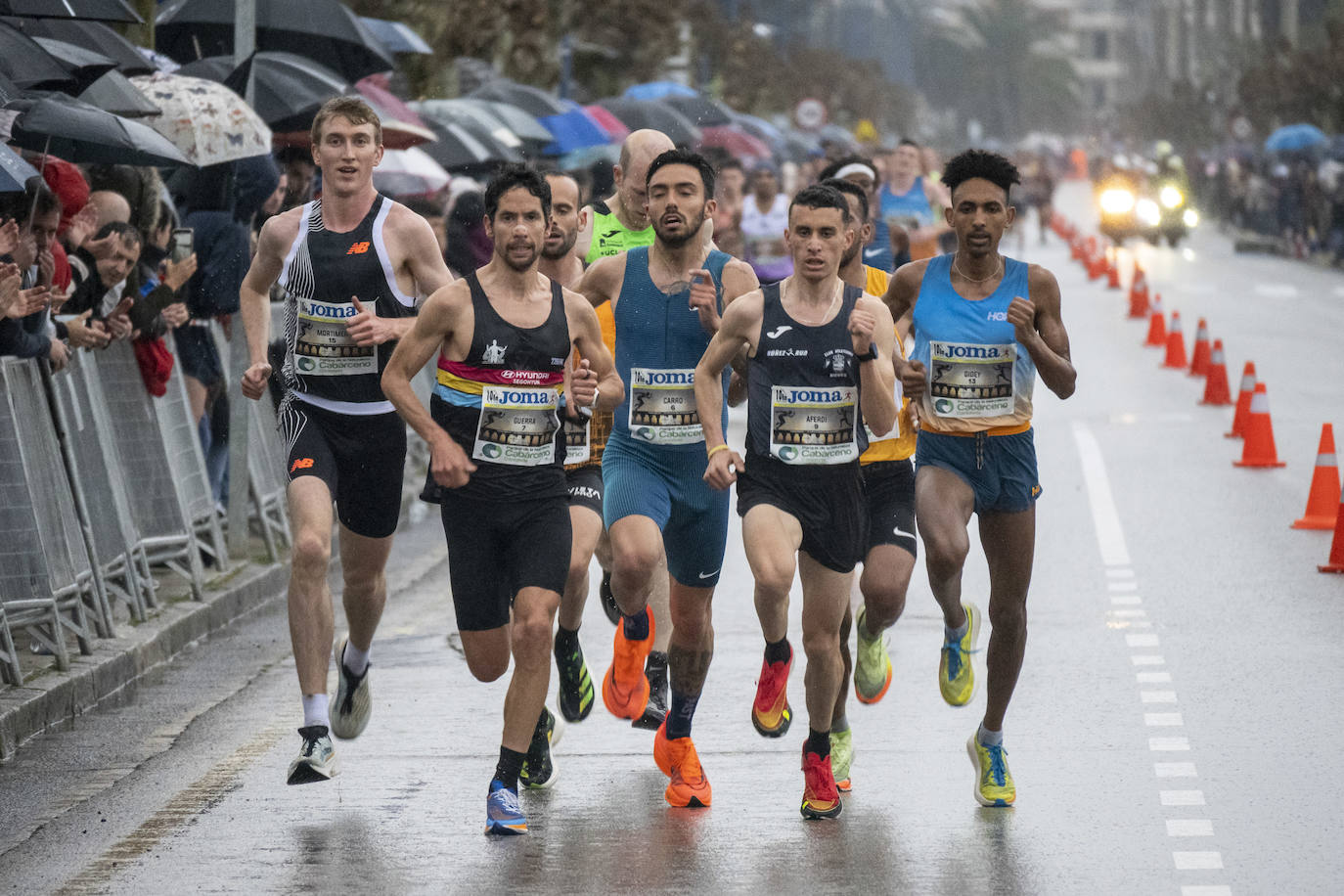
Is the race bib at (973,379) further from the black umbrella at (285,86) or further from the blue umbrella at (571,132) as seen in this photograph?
the blue umbrella at (571,132)

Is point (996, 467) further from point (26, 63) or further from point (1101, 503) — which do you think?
point (1101, 503)

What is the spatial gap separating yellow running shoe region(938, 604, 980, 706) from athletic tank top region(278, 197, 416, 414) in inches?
88.1

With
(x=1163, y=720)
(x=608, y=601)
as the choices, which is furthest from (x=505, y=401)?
(x=1163, y=720)

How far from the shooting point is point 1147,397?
2238 cm

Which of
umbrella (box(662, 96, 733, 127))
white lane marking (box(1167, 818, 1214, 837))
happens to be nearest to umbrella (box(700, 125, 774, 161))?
umbrella (box(662, 96, 733, 127))

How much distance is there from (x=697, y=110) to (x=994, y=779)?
24.2 metres

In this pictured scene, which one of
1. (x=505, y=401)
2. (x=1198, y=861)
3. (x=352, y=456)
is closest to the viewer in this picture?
(x=1198, y=861)

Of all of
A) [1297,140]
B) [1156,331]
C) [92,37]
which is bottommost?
[1297,140]

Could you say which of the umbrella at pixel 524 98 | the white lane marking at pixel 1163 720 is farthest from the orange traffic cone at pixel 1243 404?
the umbrella at pixel 524 98

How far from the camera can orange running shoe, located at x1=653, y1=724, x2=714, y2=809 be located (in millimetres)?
7676

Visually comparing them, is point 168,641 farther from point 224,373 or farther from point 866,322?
point 866,322

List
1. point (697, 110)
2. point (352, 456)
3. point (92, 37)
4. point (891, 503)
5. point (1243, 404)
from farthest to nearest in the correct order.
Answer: point (697, 110)
point (1243, 404)
point (92, 37)
point (891, 503)
point (352, 456)

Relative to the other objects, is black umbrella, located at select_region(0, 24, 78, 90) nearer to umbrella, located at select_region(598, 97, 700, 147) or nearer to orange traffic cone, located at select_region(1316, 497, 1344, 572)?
orange traffic cone, located at select_region(1316, 497, 1344, 572)

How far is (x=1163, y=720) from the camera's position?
29.6 feet
